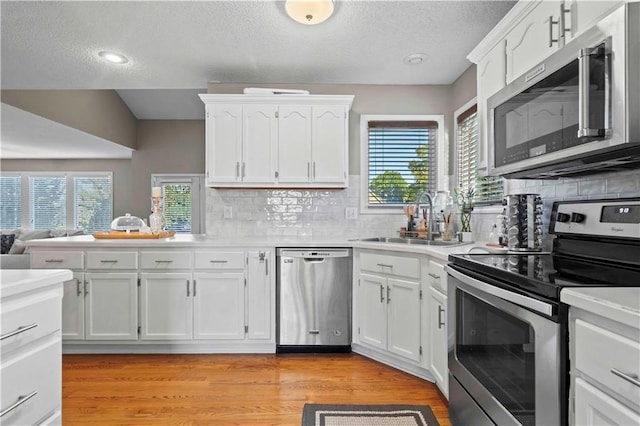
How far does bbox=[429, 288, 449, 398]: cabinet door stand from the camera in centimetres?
201

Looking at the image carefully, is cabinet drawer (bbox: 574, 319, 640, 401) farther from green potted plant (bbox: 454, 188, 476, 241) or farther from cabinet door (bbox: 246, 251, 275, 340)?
cabinet door (bbox: 246, 251, 275, 340)

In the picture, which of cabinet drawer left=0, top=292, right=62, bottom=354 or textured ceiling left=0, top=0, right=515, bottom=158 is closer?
cabinet drawer left=0, top=292, right=62, bottom=354

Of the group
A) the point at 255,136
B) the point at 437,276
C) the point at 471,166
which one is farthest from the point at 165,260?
the point at 471,166

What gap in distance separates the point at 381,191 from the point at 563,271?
89.8 inches

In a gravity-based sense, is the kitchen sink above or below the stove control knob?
below

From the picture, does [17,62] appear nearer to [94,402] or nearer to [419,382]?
[94,402]

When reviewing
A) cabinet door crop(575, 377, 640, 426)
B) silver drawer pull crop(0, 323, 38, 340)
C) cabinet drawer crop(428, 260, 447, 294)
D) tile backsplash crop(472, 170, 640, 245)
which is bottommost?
cabinet door crop(575, 377, 640, 426)

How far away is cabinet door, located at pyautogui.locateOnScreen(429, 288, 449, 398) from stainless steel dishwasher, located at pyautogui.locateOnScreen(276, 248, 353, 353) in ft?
2.56

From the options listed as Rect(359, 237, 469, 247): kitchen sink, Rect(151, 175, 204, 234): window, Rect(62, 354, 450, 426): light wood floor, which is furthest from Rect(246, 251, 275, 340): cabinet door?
Rect(151, 175, 204, 234): window

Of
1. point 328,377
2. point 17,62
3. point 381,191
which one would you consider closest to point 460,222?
point 381,191

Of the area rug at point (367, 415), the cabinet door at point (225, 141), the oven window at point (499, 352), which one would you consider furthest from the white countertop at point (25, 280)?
the cabinet door at point (225, 141)

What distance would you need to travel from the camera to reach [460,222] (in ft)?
9.93

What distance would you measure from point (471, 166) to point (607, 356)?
236 cm

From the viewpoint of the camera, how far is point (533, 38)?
1.64 metres
